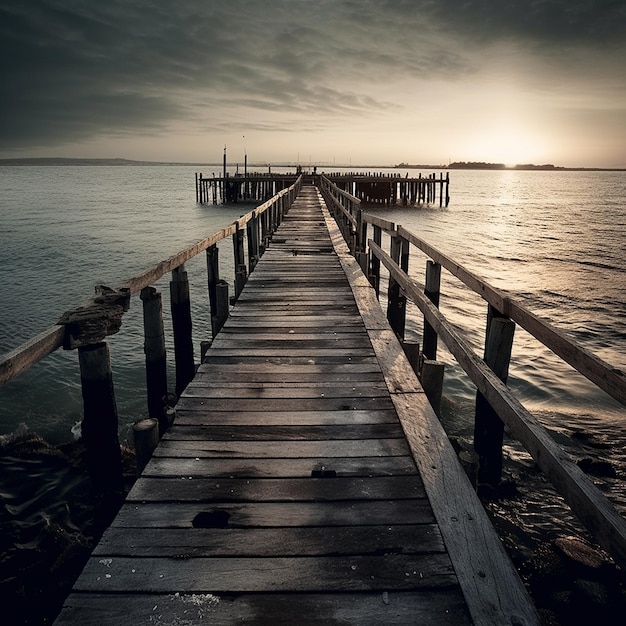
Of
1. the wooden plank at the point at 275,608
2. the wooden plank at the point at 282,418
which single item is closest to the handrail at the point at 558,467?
the wooden plank at the point at 275,608

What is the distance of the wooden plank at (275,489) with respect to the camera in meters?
2.28

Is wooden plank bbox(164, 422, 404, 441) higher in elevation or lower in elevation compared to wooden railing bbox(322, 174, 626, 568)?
lower

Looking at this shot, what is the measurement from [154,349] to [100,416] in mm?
1612

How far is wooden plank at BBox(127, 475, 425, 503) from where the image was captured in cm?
228

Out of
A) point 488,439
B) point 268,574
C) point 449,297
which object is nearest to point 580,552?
point 488,439

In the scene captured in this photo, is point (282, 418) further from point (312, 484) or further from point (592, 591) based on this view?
point (592, 591)

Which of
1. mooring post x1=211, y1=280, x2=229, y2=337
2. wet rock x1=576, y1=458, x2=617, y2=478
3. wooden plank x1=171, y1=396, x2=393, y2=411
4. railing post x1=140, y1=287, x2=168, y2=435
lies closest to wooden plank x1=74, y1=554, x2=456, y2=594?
wooden plank x1=171, y1=396, x2=393, y2=411

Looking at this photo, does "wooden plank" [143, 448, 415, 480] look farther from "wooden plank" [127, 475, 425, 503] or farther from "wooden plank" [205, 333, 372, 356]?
"wooden plank" [205, 333, 372, 356]

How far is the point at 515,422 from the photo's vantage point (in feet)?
6.68

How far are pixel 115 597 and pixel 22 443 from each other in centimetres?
530

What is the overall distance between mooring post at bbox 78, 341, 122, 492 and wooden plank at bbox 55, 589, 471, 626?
5.67ft

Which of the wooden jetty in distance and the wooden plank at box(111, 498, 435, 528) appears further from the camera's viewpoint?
the wooden plank at box(111, 498, 435, 528)

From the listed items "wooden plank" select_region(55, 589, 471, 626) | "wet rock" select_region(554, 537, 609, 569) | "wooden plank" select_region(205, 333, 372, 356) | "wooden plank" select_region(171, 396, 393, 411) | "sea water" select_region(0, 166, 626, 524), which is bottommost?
"sea water" select_region(0, 166, 626, 524)

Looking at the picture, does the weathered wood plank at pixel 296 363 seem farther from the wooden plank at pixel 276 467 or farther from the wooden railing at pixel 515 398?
the wooden plank at pixel 276 467
